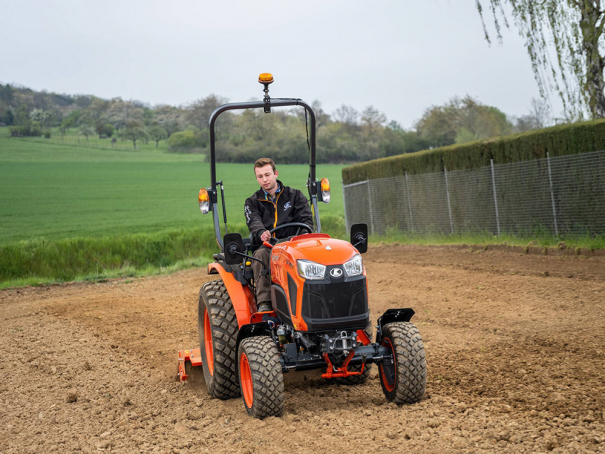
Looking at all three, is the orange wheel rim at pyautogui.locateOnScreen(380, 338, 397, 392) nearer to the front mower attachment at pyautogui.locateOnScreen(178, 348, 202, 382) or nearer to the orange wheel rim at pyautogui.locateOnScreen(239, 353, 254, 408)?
the orange wheel rim at pyautogui.locateOnScreen(239, 353, 254, 408)

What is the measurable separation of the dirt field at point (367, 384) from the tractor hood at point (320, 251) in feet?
3.74

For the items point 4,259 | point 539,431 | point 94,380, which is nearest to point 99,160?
point 4,259

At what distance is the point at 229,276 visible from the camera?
18.6 ft

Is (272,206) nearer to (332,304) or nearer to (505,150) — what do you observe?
(332,304)

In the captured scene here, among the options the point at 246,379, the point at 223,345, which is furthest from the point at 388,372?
the point at 223,345

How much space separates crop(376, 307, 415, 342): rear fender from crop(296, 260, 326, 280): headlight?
781 mm

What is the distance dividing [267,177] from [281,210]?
12.3 inches

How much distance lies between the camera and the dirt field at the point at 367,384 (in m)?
4.14

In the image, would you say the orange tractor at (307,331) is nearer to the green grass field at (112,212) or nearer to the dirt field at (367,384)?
the dirt field at (367,384)

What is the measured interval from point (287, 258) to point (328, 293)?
0.44 metres

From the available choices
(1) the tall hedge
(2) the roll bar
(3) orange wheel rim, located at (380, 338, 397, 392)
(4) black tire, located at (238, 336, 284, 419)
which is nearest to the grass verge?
(1) the tall hedge

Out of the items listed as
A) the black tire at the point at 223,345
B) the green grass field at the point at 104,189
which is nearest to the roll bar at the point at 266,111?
the black tire at the point at 223,345

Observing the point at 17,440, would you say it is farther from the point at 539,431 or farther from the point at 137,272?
the point at 137,272

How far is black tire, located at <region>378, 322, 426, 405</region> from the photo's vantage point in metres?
4.55
